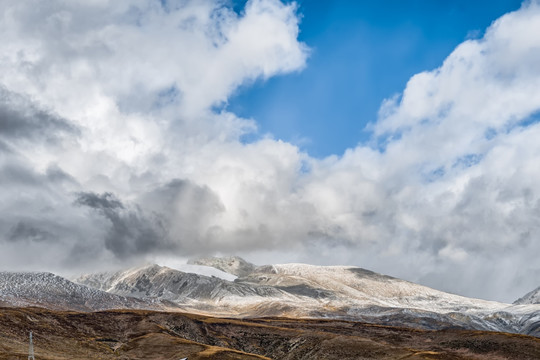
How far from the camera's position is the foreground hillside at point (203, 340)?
13638 centimetres

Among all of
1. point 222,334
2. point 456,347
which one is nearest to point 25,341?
point 222,334

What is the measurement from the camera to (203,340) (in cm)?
18138

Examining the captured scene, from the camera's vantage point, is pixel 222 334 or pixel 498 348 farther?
pixel 222 334

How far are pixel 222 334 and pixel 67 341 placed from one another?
60.7 meters

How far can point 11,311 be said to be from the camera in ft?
517

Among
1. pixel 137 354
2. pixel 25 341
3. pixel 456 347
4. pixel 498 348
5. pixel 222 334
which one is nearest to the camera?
pixel 25 341

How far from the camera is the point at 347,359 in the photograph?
480ft

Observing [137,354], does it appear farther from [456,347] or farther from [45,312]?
[456,347]

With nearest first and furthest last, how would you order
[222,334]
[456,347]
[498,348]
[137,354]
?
[137,354] < [498,348] < [456,347] < [222,334]

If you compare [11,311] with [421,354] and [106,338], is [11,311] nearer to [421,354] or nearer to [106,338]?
[106,338]

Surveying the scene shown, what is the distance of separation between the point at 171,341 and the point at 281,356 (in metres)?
37.1

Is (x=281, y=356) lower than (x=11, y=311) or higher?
lower

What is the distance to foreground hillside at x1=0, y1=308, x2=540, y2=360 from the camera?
136375 millimetres

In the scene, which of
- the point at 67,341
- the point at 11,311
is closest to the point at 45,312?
the point at 11,311
